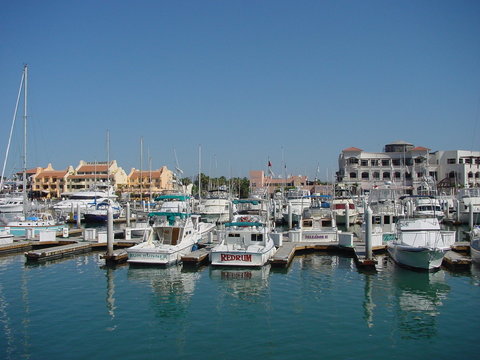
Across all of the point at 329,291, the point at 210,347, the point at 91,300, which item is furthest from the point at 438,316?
the point at 91,300

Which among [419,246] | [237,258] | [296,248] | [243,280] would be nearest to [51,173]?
[296,248]

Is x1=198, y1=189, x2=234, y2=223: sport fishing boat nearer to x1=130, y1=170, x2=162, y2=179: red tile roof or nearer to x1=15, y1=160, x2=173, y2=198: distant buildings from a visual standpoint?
x1=15, y1=160, x2=173, y2=198: distant buildings

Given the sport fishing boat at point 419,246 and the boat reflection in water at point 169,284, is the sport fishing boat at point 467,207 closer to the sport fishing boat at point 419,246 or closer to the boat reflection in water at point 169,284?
the sport fishing boat at point 419,246

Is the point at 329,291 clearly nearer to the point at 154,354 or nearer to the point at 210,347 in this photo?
the point at 210,347

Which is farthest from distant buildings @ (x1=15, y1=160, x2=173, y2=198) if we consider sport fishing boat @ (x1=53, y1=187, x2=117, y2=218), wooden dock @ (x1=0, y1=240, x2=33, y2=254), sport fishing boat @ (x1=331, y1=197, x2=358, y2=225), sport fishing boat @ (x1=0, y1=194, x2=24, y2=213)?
wooden dock @ (x1=0, y1=240, x2=33, y2=254)

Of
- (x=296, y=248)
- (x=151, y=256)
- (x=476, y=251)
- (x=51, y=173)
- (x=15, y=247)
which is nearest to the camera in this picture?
(x=151, y=256)

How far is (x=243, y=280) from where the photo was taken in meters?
25.4

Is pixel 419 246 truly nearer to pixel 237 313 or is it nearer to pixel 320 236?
pixel 320 236

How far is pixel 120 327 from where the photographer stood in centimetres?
1783

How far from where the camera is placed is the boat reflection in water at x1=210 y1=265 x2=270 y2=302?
74.5 feet

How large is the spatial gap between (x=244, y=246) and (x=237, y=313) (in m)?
10.2

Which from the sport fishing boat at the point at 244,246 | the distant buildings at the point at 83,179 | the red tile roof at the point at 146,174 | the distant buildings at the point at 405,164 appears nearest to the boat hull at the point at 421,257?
the sport fishing boat at the point at 244,246

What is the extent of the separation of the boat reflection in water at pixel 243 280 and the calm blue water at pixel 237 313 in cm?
6

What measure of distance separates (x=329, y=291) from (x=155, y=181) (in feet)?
361
